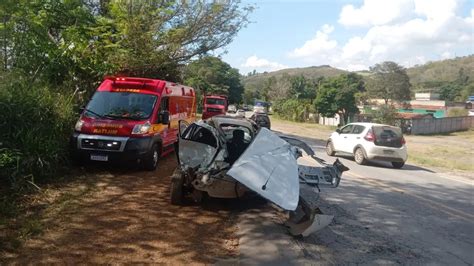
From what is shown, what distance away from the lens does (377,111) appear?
160 ft

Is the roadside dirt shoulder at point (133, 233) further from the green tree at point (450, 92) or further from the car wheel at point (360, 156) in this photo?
the green tree at point (450, 92)

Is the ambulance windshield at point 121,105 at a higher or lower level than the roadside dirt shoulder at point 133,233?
higher

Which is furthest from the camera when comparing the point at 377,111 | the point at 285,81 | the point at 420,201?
the point at 285,81

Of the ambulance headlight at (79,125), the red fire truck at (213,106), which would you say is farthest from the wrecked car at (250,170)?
the red fire truck at (213,106)

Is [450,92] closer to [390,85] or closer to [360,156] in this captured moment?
[390,85]

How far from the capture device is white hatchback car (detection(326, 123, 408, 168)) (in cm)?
1520

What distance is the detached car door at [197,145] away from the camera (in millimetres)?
7786

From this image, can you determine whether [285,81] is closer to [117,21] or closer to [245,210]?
[117,21]

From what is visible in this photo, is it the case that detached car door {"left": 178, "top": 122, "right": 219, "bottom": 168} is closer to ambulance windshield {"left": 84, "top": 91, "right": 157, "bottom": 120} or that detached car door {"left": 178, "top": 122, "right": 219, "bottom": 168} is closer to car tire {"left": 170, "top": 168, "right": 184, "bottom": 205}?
car tire {"left": 170, "top": 168, "right": 184, "bottom": 205}

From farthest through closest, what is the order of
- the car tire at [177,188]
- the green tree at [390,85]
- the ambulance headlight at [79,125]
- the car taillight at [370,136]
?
the green tree at [390,85]
the car taillight at [370,136]
the ambulance headlight at [79,125]
the car tire at [177,188]

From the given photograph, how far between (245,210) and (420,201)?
156 inches

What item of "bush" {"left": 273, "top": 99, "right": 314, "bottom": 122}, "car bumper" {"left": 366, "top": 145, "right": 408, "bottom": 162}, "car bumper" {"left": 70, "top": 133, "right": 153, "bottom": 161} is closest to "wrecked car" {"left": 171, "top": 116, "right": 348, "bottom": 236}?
"car bumper" {"left": 70, "top": 133, "right": 153, "bottom": 161}

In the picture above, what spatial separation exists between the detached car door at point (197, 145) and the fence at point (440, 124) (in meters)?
45.9

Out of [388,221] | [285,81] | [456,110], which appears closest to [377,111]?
[456,110]
